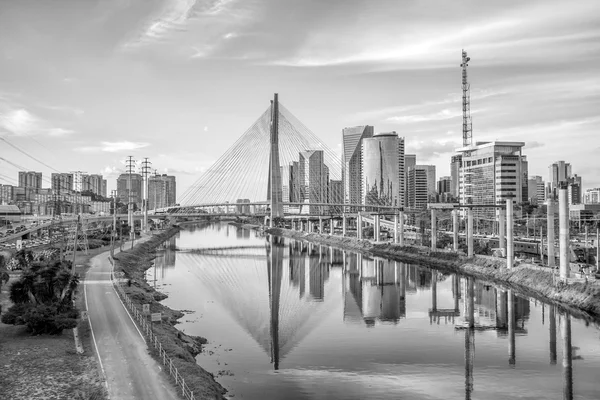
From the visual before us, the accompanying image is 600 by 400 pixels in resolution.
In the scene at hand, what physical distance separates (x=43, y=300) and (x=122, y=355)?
699 cm

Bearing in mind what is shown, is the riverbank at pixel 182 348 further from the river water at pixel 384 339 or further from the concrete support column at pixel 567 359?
the concrete support column at pixel 567 359

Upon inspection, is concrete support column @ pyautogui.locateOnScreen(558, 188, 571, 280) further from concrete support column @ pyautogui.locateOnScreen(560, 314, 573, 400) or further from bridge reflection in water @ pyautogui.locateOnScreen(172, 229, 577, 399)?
concrete support column @ pyautogui.locateOnScreen(560, 314, 573, 400)

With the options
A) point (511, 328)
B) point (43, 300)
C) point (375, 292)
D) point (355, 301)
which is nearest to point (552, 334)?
point (511, 328)

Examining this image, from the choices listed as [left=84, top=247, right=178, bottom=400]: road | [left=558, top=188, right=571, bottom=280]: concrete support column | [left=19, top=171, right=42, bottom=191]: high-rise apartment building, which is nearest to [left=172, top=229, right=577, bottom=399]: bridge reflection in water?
[left=558, top=188, right=571, bottom=280]: concrete support column

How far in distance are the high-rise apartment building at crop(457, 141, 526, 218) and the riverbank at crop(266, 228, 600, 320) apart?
37.6m

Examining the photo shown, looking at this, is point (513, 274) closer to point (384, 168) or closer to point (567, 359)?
point (567, 359)

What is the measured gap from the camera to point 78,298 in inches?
1144

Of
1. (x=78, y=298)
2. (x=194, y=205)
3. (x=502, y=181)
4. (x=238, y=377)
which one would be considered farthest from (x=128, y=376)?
(x=502, y=181)

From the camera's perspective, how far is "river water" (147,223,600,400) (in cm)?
1953

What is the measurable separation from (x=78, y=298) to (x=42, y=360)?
11196mm

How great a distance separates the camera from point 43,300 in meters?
23.2

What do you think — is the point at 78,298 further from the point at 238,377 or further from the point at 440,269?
the point at 440,269

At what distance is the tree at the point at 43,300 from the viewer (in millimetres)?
21469

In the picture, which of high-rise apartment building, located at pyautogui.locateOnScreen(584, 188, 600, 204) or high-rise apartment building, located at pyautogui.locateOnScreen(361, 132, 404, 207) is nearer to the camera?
high-rise apartment building, located at pyautogui.locateOnScreen(584, 188, 600, 204)
